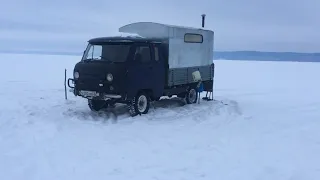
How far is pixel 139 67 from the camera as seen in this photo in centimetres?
987

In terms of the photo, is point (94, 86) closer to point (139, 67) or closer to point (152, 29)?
point (139, 67)

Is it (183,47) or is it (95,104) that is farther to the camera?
(183,47)

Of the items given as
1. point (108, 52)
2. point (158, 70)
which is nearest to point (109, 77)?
point (108, 52)

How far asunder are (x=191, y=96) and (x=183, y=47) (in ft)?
6.22

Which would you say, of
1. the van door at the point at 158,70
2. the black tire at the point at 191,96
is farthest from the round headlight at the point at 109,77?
the black tire at the point at 191,96

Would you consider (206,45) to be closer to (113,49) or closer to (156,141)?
(113,49)

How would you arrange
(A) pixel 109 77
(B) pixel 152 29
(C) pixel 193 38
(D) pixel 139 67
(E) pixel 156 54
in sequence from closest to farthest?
(A) pixel 109 77 < (D) pixel 139 67 < (E) pixel 156 54 < (B) pixel 152 29 < (C) pixel 193 38

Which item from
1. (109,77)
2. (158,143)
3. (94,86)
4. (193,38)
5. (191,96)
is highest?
(193,38)

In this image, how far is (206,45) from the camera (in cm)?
1350

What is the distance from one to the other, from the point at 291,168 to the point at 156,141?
8.99 feet

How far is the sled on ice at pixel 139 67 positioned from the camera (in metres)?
9.57

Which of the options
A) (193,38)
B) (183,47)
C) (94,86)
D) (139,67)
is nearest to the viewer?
(94,86)

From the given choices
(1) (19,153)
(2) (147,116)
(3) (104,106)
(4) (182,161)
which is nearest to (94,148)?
(1) (19,153)

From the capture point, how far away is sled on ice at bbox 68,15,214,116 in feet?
31.4
